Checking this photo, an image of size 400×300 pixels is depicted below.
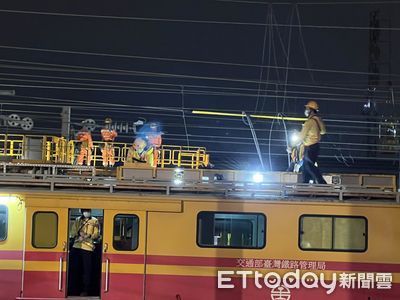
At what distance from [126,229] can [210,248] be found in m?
1.36

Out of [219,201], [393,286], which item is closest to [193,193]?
[219,201]

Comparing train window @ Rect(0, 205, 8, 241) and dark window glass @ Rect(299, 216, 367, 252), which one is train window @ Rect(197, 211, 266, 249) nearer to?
dark window glass @ Rect(299, 216, 367, 252)

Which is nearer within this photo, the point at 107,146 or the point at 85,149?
the point at 85,149

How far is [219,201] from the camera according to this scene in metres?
9.16

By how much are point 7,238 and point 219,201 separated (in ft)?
11.1

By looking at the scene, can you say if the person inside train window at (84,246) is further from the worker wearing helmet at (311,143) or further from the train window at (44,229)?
the worker wearing helmet at (311,143)

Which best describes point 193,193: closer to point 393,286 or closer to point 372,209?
point 372,209

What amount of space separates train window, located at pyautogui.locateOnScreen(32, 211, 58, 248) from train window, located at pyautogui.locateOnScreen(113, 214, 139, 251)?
3.13ft

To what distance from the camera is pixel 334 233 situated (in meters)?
9.16

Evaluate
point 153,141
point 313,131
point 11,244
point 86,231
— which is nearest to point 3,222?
point 11,244

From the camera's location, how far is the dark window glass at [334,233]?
9.14 metres

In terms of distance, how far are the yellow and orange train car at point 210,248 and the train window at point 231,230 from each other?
0.02 metres

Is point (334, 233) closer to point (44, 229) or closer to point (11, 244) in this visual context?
point (44, 229)

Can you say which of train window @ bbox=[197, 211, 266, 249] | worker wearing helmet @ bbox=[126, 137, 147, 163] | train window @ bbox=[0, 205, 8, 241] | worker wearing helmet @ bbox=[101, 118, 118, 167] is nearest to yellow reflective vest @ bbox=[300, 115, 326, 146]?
train window @ bbox=[197, 211, 266, 249]
